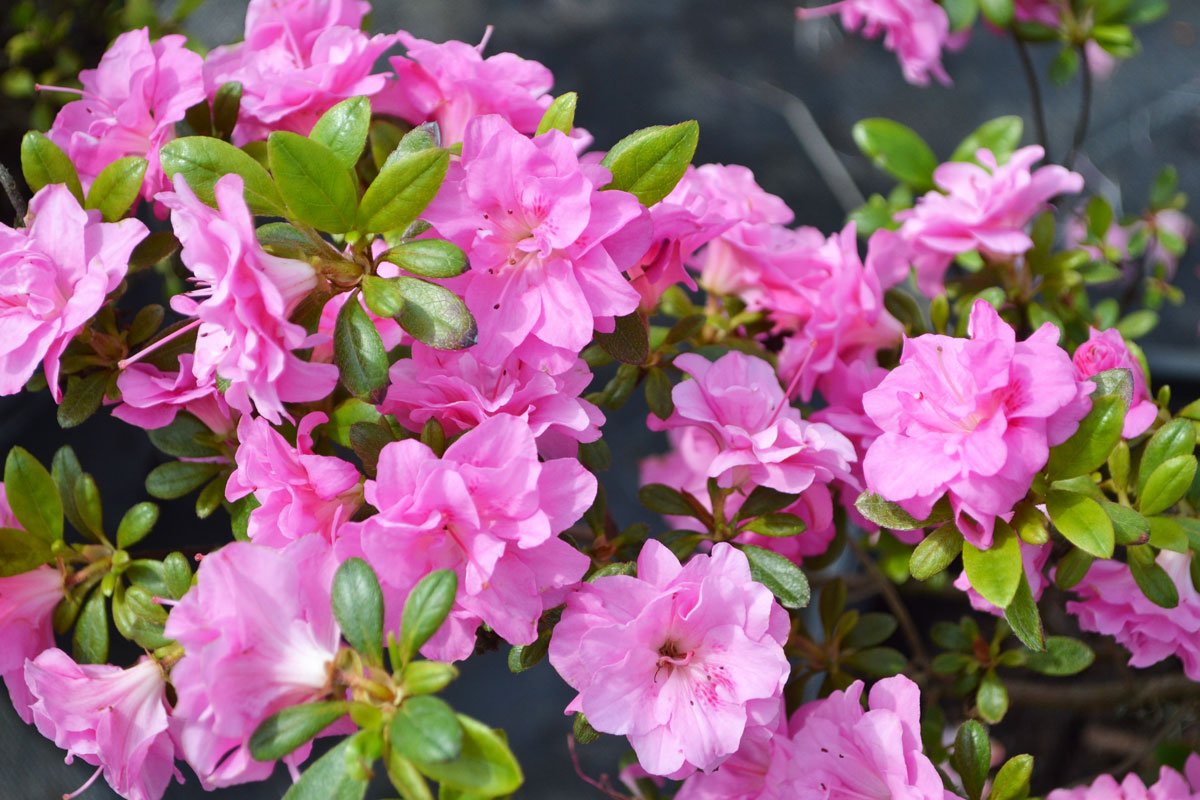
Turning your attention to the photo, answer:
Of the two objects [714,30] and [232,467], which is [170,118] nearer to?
[232,467]

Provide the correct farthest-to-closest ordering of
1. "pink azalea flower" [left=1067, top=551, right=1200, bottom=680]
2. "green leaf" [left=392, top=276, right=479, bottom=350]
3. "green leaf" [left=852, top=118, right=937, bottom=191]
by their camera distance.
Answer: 1. "green leaf" [left=852, top=118, right=937, bottom=191]
2. "pink azalea flower" [left=1067, top=551, right=1200, bottom=680]
3. "green leaf" [left=392, top=276, right=479, bottom=350]

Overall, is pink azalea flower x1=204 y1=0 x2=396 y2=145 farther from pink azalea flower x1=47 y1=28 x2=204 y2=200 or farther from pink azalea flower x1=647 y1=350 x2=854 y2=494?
pink azalea flower x1=647 y1=350 x2=854 y2=494

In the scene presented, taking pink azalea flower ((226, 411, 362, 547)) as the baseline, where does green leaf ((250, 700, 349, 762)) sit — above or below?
below

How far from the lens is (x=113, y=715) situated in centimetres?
80

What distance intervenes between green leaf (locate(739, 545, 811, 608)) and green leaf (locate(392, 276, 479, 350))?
0.32 meters

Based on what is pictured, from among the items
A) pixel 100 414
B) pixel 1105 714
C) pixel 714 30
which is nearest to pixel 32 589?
pixel 100 414

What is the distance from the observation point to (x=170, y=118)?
0.89 meters

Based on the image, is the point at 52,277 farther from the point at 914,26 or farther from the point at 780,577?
the point at 914,26

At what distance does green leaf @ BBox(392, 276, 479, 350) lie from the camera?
0.72 metres

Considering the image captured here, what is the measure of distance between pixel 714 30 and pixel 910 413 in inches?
85.3

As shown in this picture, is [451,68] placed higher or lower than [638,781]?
higher

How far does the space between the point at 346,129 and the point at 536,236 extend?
0.17m

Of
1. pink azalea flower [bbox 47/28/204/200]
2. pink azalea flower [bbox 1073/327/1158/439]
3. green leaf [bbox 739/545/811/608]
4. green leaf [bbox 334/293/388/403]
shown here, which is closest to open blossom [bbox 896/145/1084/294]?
pink azalea flower [bbox 1073/327/1158/439]

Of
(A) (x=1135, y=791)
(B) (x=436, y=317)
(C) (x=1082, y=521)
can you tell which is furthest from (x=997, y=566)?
(B) (x=436, y=317)
